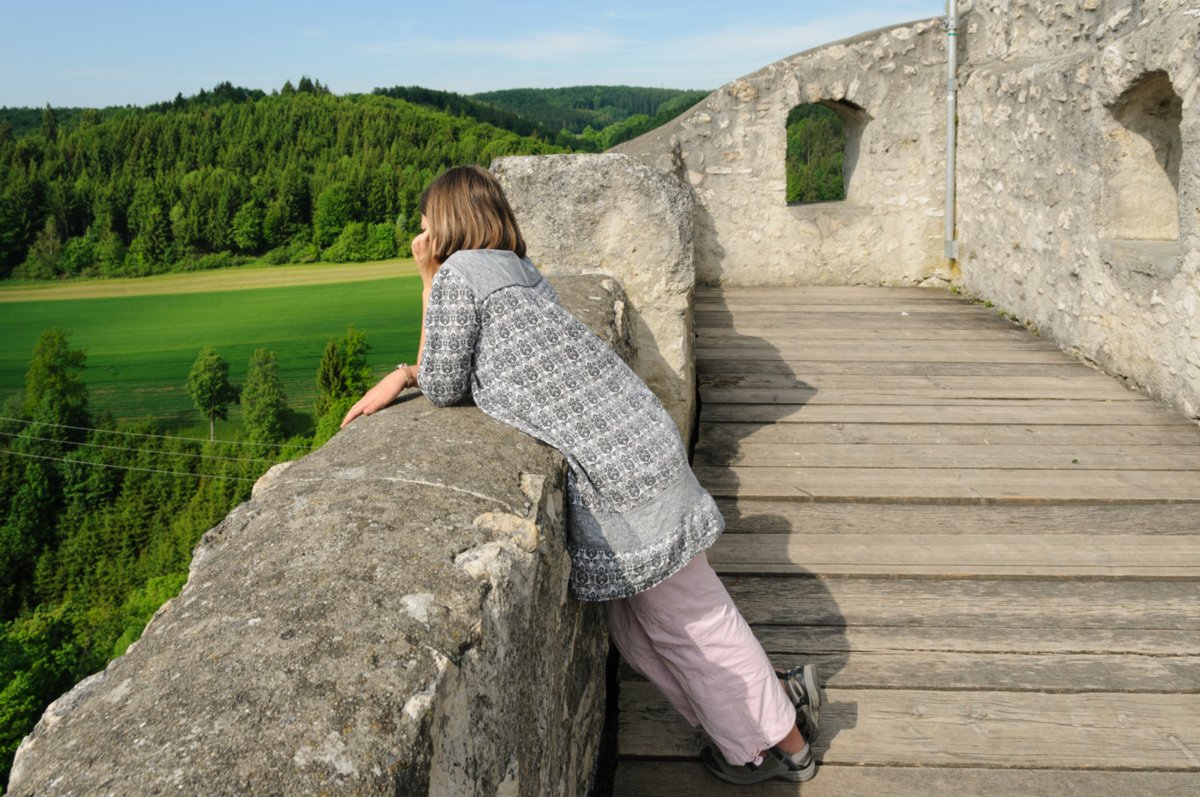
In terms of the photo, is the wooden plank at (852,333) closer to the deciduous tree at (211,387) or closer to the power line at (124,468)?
the power line at (124,468)

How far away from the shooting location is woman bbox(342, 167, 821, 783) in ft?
6.14

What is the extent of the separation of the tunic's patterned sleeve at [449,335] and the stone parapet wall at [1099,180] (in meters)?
3.16

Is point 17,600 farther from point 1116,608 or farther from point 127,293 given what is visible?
point 1116,608

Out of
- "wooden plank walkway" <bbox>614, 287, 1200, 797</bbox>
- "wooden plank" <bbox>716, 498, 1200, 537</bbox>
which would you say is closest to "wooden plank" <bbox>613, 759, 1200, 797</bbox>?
"wooden plank walkway" <bbox>614, 287, 1200, 797</bbox>

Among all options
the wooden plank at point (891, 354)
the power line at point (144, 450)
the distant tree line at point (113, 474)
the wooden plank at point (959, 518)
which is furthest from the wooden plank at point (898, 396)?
the power line at point (144, 450)

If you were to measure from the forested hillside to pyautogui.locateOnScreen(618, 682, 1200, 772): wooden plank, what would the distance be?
201ft

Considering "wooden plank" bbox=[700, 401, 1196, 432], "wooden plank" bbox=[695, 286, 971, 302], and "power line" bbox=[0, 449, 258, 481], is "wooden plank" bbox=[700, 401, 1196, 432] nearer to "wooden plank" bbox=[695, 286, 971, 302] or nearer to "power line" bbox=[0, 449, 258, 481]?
"wooden plank" bbox=[695, 286, 971, 302]

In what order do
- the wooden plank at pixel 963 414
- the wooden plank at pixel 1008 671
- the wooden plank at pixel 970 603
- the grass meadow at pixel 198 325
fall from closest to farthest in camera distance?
1. the wooden plank at pixel 1008 671
2. the wooden plank at pixel 970 603
3. the wooden plank at pixel 963 414
4. the grass meadow at pixel 198 325

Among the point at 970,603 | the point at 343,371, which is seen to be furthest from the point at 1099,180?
the point at 343,371

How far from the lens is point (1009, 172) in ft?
18.8

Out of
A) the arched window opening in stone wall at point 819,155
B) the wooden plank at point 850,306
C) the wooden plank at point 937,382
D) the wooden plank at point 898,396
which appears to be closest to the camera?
the wooden plank at point 898,396

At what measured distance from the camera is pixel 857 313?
6.09 metres

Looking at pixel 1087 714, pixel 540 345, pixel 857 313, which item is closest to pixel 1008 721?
pixel 1087 714

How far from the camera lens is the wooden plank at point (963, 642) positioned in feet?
8.12
